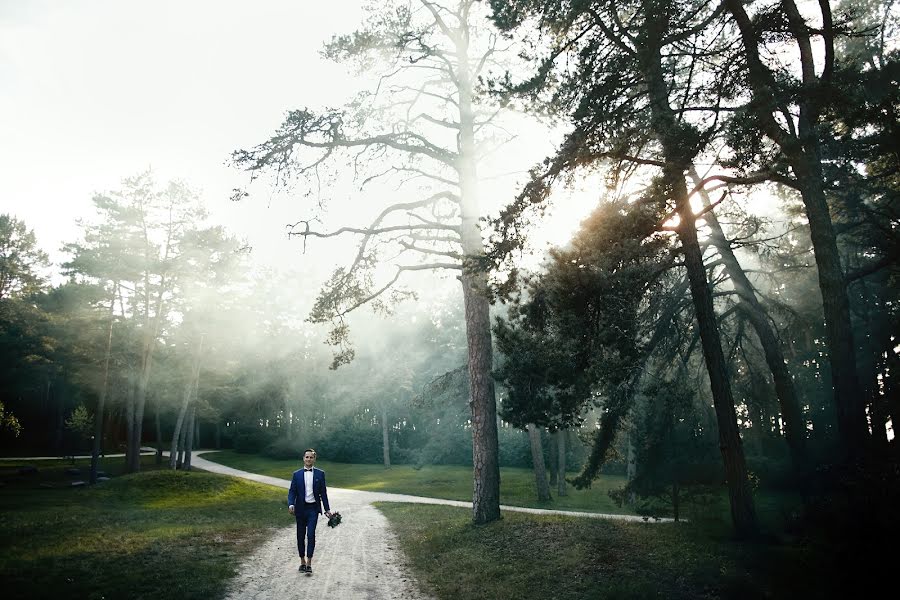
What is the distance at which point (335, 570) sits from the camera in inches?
333

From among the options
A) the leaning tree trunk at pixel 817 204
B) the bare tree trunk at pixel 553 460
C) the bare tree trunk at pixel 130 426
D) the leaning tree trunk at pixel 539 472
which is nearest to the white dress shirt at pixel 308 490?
the leaning tree trunk at pixel 817 204

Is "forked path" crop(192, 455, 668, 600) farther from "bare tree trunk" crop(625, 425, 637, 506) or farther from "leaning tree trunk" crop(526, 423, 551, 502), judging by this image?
"leaning tree trunk" crop(526, 423, 551, 502)

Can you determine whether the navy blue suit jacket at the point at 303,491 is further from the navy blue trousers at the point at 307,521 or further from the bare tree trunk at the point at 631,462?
the bare tree trunk at the point at 631,462

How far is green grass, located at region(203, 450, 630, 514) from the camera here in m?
20.9

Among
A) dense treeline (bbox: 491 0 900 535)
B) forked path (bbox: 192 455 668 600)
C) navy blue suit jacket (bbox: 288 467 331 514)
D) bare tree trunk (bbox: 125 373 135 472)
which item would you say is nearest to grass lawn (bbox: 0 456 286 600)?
forked path (bbox: 192 455 668 600)

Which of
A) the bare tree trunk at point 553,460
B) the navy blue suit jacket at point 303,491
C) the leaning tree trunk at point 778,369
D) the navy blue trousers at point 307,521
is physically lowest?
the bare tree trunk at point 553,460

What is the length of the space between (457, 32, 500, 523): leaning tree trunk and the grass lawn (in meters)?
5.52

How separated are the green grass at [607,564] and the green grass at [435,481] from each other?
9.80 m

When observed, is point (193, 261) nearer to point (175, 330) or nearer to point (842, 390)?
point (175, 330)

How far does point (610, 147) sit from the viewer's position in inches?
320

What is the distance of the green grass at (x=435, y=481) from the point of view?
68.6 feet

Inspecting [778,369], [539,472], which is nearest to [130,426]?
[539,472]

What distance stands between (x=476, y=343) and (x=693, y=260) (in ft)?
18.1

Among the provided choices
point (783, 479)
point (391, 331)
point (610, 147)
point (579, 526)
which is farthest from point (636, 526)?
point (391, 331)
